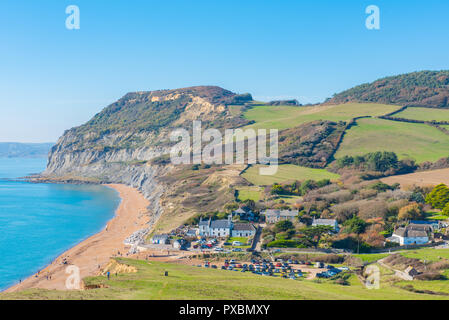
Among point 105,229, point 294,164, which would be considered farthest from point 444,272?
point 294,164

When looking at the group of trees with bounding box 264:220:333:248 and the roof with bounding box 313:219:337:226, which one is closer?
the group of trees with bounding box 264:220:333:248

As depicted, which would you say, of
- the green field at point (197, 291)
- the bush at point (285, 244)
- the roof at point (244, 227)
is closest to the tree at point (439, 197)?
the bush at point (285, 244)

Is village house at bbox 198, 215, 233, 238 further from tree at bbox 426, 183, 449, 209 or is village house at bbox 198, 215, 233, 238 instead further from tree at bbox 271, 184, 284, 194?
tree at bbox 426, 183, 449, 209

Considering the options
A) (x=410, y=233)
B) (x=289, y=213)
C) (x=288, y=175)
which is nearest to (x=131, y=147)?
(x=288, y=175)

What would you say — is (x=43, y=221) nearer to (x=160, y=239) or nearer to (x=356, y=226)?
(x=160, y=239)

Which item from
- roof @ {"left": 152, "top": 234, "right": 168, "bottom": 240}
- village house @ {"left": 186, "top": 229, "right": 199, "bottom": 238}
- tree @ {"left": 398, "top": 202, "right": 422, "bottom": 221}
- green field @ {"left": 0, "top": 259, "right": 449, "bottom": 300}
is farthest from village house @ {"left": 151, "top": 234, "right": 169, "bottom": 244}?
tree @ {"left": 398, "top": 202, "right": 422, "bottom": 221}

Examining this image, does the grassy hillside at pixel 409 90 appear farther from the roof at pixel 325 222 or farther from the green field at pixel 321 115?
the roof at pixel 325 222
